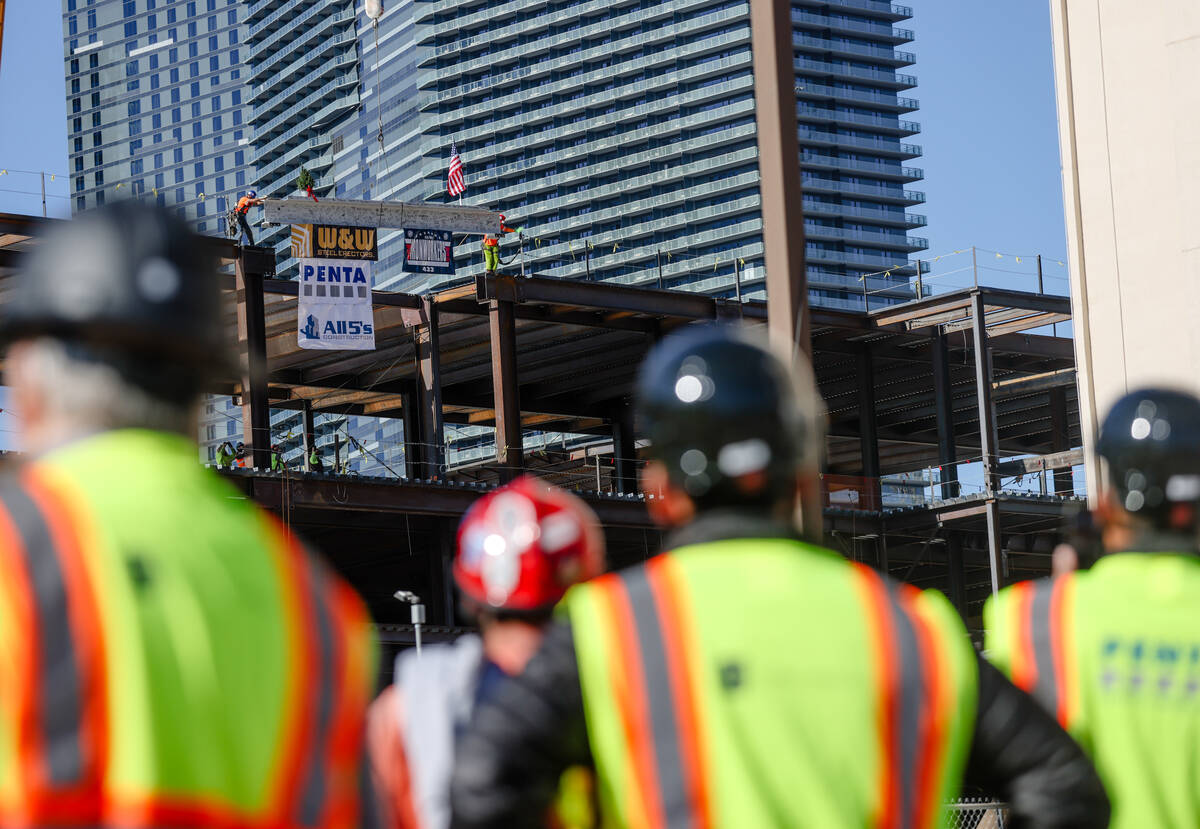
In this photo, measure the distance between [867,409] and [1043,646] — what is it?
46.4m

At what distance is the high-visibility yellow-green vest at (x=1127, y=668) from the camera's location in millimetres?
3539

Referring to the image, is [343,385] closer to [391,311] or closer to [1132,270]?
[391,311]

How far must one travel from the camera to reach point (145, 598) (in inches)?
80.1

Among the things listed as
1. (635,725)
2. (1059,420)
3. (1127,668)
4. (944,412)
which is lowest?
(1127,668)

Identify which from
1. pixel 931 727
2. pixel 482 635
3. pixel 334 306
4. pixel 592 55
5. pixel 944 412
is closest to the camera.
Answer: pixel 931 727

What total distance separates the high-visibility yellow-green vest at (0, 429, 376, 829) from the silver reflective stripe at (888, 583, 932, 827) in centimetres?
89

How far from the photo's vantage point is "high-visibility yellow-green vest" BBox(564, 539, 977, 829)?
2479 millimetres

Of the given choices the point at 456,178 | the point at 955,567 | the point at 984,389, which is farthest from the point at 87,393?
the point at 955,567

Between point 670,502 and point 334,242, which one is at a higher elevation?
point 334,242

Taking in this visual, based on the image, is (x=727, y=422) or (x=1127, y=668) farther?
(x=1127, y=668)

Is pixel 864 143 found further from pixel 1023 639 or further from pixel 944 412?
pixel 1023 639

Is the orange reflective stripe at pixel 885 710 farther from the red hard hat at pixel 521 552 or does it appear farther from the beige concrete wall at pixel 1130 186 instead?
the beige concrete wall at pixel 1130 186

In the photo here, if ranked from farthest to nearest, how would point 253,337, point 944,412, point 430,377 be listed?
point 944,412
point 430,377
point 253,337

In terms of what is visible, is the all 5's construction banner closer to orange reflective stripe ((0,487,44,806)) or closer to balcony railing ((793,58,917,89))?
orange reflective stripe ((0,487,44,806))
